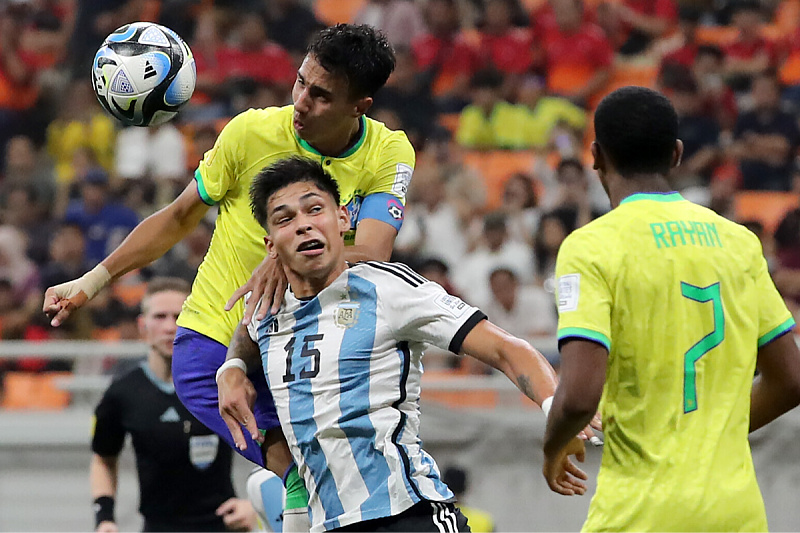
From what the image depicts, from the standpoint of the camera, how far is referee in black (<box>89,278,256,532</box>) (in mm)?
6781

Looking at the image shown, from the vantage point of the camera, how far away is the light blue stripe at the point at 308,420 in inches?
159

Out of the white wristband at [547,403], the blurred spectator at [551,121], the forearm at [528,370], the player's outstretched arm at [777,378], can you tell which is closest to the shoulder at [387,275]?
the forearm at [528,370]

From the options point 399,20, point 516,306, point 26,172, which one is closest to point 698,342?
point 516,306

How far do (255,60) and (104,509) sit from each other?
24.4ft

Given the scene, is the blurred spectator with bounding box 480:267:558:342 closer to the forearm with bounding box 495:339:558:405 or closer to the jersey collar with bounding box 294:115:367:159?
the jersey collar with bounding box 294:115:367:159

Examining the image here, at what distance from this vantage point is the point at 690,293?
3.31m

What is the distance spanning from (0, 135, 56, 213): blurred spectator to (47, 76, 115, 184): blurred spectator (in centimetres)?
14

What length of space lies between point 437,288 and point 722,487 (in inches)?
47.0

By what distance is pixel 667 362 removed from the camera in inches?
129

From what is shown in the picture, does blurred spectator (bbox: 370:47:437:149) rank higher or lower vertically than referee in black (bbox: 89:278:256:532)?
higher

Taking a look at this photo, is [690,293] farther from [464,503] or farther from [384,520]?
[464,503]

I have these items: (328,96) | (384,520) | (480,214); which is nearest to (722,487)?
(384,520)

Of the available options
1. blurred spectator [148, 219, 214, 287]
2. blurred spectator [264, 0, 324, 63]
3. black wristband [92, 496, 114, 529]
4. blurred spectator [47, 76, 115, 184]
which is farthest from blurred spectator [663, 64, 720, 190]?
black wristband [92, 496, 114, 529]

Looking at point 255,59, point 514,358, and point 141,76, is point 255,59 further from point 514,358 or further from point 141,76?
point 514,358
